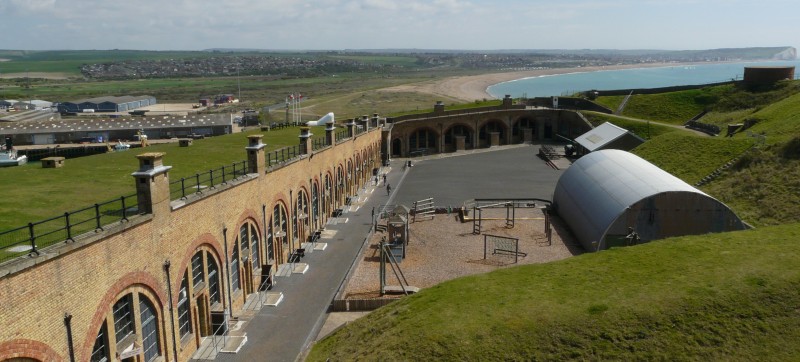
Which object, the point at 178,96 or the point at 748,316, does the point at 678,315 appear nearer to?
the point at 748,316

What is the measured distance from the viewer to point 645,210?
94.5 feet

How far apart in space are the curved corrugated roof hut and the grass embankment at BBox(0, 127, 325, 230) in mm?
20219

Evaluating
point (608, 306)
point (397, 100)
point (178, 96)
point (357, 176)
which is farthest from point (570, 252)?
point (178, 96)

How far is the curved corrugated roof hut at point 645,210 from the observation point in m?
28.7

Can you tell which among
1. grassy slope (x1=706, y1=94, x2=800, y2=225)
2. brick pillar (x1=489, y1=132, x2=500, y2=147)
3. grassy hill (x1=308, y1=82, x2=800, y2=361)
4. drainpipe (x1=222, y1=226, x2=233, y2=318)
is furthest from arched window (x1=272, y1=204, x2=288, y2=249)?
brick pillar (x1=489, y1=132, x2=500, y2=147)

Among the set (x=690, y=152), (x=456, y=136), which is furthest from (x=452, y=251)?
(x=456, y=136)

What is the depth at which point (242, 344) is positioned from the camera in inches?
848

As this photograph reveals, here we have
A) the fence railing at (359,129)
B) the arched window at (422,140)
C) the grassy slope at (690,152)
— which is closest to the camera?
the grassy slope at (690,152)

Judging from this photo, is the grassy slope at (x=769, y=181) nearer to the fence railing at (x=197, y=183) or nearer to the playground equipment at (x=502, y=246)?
the playground equipment at (x=502, y=246)

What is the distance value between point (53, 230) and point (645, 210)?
85.0 ft

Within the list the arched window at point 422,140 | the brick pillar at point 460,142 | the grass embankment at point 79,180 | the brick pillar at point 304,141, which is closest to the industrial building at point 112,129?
the arched window at point 422,140

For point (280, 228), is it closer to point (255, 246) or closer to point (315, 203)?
point (255, 246)

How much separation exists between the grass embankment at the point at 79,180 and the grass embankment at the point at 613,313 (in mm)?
10059

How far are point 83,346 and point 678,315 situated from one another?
16.2 meters
